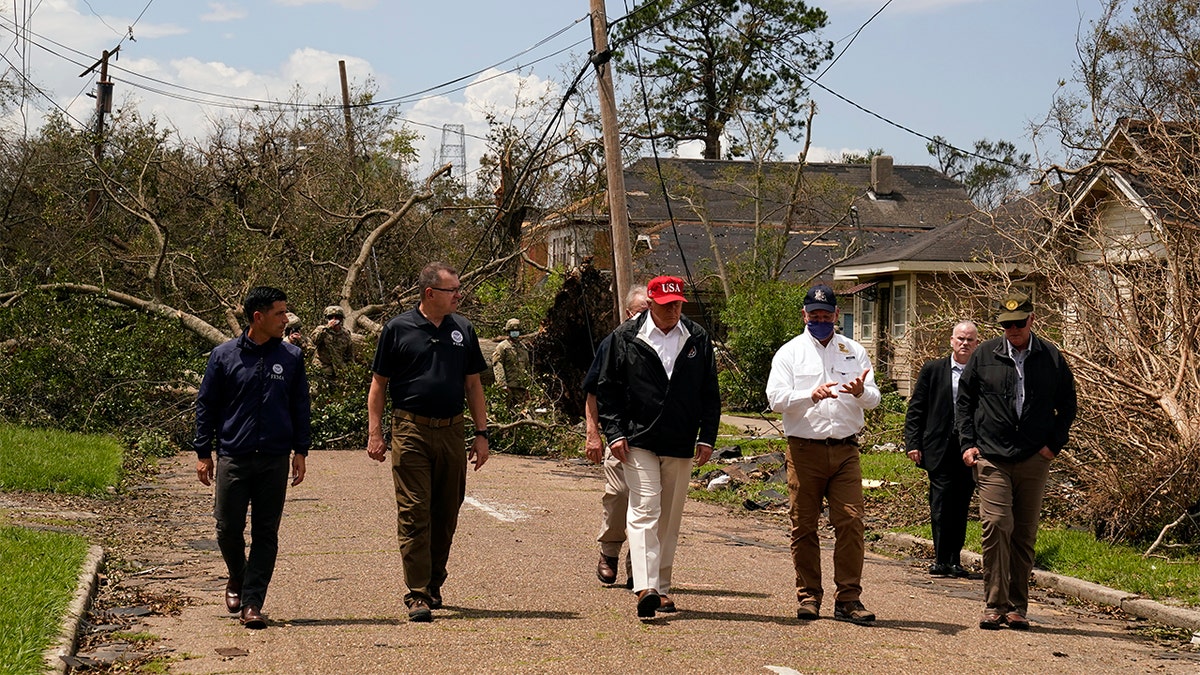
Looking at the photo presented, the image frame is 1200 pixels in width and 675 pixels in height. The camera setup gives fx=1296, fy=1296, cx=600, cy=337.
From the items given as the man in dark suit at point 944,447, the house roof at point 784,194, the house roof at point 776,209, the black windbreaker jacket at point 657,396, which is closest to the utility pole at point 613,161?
the man in dark suit at point 944,447

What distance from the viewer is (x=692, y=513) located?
14.1m

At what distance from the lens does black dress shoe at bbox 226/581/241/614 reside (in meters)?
7.58

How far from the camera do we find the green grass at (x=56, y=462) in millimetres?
13242

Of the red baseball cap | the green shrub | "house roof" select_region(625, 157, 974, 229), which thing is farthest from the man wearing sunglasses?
"house roof" select_region(625, 157, 974, 229)

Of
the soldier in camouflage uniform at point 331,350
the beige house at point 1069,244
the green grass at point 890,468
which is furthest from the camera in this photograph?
the soldier in camouflage uniform at point 331,350

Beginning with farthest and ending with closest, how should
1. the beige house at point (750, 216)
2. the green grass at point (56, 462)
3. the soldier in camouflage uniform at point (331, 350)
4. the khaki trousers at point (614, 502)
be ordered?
the beige house at point (750, 216)
the soldier in camouflage uniform at point (331, 350)
the green grass at point (56, 462)
the khaki trousers at point (614, 502)

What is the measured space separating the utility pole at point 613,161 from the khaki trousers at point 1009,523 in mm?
7746

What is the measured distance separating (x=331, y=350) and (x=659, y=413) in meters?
12.5

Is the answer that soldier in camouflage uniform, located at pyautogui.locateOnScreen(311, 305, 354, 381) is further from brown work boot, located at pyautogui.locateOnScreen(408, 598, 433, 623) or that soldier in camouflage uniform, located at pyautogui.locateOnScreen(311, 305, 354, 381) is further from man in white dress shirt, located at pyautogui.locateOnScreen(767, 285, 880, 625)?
man in white dress shirt, located at pyautogui.locateOnScreen(767, 285, 880, 625)

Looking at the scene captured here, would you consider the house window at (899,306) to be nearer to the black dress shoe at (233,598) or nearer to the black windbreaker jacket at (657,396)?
the black windbreaker jacket at (657,396)

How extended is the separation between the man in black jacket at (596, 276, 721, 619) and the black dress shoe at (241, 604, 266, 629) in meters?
2.14

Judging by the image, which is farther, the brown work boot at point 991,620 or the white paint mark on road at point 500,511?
the white paint mark on road at point 500,511

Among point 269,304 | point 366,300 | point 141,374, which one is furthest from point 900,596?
point 366,300

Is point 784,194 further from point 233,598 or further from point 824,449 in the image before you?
point 233,598
